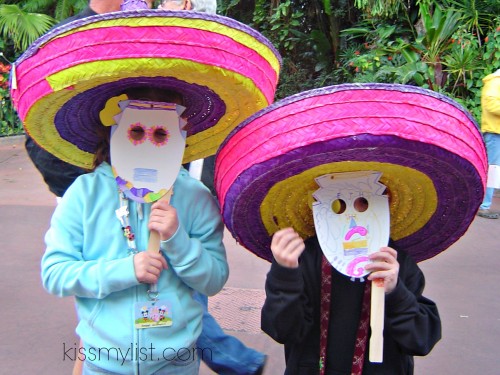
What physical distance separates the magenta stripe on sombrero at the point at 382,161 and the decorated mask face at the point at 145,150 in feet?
0.71

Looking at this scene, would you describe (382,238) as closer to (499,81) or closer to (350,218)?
(350,218)

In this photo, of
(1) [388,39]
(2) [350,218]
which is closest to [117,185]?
(2) [350,218]

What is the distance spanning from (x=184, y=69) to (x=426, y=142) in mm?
597

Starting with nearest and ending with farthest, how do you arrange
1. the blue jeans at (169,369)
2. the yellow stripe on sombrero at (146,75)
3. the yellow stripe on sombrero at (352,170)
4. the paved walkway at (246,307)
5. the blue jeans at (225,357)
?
the yellow stripe on sombrero at (146,75), the yellow stripe on sombrero at (352,170), the blue jeans at (169,369), the blue jeans at (225,357), the paved walkway at (246,307)

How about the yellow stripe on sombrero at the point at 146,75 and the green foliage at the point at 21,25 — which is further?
the green foliage at the point at 21,25

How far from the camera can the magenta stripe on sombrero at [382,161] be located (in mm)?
1437

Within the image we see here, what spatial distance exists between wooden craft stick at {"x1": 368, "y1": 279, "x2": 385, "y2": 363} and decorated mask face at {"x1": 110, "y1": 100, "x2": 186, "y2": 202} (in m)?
0.64

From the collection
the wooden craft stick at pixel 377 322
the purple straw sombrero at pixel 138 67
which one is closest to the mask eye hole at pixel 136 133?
the purple straw sombrero at pixel 138 67

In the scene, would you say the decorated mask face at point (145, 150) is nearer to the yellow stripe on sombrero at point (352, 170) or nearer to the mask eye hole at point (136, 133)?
the mask eye hole at point (136, 133)

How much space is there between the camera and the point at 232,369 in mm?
2336

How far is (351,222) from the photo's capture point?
1.69m

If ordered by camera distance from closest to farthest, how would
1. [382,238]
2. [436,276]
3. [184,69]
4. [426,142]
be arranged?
[426,142] → [184,69] → [382,238] → [436,276]

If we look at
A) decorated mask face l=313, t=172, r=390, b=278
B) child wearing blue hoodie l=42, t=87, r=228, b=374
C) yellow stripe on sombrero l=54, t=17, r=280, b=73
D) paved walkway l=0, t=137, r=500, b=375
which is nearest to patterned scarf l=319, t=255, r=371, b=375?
decorated mask face l=313, t=172, r=390, b=278

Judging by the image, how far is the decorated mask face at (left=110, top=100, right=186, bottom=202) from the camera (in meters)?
1.78
